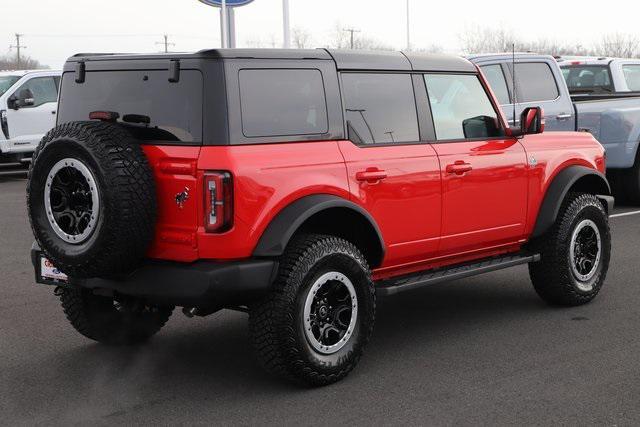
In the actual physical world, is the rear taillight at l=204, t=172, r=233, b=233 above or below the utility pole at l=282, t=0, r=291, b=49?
below

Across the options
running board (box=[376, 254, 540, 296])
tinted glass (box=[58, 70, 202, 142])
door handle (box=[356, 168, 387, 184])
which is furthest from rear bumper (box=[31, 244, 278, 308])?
running board (box=[376, 254, 540, 296])

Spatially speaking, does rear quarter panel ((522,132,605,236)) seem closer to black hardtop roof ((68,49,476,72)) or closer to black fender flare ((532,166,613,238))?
black fender flare ((532,166,613,238))

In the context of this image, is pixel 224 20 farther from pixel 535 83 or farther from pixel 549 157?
pixel 549 157

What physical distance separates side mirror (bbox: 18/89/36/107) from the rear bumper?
44.5 ft

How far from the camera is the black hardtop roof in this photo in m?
4.98

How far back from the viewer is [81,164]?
4773 millimetres

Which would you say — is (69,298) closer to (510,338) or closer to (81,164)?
(81,164)

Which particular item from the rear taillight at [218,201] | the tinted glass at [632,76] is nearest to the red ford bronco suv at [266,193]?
the rear taillight at [218,201]

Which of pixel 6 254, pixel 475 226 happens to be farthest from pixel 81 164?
pixel 6 254

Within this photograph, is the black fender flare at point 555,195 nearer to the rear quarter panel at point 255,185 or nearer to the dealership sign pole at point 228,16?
the rear quarter panel at point 255,185

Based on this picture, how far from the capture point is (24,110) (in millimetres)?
17828

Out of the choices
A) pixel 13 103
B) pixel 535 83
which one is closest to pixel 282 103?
pixel 535 83

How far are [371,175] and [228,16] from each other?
11674 millimetres

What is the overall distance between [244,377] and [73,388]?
0.91 meters
